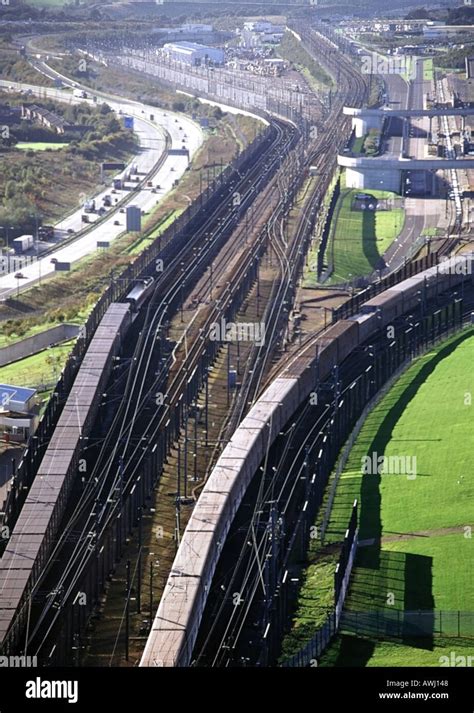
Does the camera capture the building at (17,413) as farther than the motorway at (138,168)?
No

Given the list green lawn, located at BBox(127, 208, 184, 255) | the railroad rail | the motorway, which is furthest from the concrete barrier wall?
green lawn, located at BBox(127, 208, 184, 255)

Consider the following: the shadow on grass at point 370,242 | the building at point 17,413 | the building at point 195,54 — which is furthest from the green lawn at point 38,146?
the building at point 17,413

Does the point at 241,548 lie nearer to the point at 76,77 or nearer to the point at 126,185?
the point at 126,185

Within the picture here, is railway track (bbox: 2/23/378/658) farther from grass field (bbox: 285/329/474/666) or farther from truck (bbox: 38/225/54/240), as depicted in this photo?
truck (bbox: 38/225/54/240)

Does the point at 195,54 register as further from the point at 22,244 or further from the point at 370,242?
the point at 370,242

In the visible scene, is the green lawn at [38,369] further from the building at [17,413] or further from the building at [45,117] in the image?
the building at [45,117]

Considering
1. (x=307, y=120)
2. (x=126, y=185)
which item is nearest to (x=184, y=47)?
(x=307, y=120)
